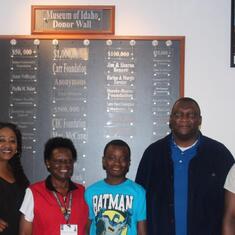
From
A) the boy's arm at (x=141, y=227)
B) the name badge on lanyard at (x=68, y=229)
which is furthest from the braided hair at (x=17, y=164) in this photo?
the boy's arm at (x=141, y=227)

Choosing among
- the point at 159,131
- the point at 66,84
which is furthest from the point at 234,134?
the point at 66,84

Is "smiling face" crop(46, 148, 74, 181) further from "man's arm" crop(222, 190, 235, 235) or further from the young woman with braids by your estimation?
"man's arm" crop(222, 190, 235, 235)

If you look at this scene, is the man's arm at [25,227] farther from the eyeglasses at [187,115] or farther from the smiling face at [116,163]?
the eyeglasses at [187,115]

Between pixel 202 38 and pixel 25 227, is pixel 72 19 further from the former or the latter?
pixel 25 227

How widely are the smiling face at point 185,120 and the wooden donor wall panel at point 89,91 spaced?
0.59m

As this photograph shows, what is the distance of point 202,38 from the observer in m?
3.00

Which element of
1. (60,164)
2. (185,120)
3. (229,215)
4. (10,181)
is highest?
(185,120)

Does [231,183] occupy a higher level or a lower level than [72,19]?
lower

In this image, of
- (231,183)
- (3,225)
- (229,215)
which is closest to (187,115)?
(231,183)

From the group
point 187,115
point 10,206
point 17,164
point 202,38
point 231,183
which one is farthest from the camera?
point 202,38

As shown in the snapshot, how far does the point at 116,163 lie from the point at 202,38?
1203mm

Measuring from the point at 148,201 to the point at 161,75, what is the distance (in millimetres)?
964

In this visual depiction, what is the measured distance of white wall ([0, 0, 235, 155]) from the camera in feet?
9.79

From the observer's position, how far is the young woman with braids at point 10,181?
7.30ft
